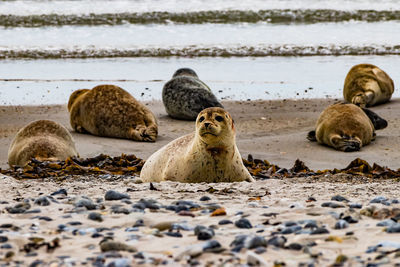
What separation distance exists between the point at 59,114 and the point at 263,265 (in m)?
9.02

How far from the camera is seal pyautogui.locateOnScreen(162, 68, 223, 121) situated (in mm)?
11375

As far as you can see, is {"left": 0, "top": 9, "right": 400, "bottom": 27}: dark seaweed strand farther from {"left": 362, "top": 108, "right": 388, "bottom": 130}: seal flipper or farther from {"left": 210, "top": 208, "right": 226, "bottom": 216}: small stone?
{"left": 210, "top": 208, "right": 226, "bottom": 216}: small stone

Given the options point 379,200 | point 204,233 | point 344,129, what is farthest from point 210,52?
point 204,233

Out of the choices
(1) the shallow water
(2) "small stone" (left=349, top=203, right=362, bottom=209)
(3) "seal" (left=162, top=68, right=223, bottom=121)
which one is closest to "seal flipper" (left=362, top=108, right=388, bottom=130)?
(3) "seal" (left=162, top=68, right=223, bottom=121)

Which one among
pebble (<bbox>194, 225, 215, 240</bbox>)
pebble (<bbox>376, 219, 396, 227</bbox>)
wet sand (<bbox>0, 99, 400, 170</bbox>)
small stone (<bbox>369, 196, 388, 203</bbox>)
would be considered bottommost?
wet sand (<bbox>0, 99, 400, 170</bbox>)

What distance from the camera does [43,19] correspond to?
28562 mm

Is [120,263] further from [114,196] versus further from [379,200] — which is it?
[379,200]

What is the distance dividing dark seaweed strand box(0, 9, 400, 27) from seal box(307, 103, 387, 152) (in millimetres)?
19335

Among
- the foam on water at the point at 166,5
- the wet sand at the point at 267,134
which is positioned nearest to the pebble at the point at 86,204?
the wet sand at the point at 267,134

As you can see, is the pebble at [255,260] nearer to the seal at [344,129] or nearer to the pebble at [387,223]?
the pebble at [387,223]

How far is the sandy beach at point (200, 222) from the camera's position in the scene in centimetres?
319

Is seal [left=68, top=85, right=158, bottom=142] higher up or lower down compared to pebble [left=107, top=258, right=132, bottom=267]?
lower down

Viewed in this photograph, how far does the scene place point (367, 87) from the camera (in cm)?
1229

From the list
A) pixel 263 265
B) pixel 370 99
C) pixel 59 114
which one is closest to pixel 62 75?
pixel 59 114
